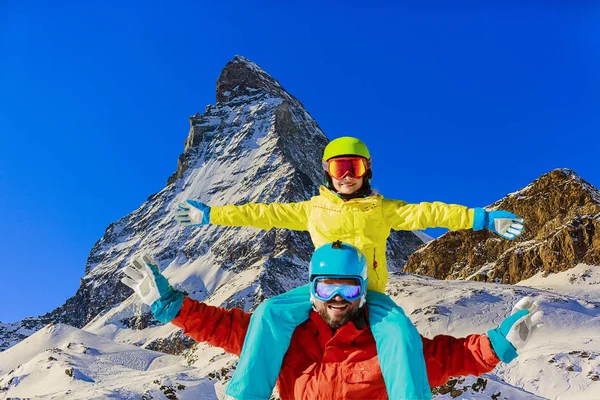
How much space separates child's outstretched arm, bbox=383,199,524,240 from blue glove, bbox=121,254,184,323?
239cm

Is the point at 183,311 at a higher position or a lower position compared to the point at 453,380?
lower

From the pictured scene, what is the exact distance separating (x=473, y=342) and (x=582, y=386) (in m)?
24.3

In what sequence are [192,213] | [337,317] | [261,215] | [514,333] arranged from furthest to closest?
[192,213] < [261,215] < [337,317] < [514,333]

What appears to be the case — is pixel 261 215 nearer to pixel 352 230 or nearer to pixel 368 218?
pixel 352 230

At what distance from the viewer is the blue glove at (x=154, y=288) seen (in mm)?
5336

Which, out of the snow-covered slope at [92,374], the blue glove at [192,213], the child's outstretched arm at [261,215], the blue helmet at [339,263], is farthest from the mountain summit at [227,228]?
the blue helmet at [339,263]

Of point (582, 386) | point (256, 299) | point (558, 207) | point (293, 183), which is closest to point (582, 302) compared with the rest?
point (582, 386)

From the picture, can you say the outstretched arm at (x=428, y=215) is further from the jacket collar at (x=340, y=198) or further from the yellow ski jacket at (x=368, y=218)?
the jacket collar at (x=340, y=198)

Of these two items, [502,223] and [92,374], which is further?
[92,374]

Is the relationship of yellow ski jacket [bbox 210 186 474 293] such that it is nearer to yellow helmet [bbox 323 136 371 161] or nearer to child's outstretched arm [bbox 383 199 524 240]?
child's outstretched arm [bbox 383 199 524 240]

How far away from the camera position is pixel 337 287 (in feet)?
16.9

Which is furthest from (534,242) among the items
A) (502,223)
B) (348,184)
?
(348,184)

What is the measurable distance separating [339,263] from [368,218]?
0.83 meters

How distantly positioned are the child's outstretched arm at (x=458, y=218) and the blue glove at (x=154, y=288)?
2.39 m
